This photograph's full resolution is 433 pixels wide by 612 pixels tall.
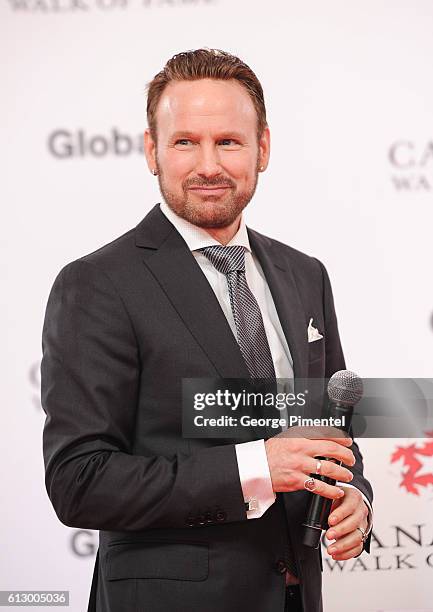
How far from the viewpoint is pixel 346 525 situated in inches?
49.9

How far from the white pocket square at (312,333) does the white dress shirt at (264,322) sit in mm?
70

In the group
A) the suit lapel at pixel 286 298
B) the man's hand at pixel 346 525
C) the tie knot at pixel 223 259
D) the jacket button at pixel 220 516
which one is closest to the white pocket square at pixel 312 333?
the suit lapel at pixel 286 298

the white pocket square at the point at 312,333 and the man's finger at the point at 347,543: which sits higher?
the white pocket square at the point at 312,333

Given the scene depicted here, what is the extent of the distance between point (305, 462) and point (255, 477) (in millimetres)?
72

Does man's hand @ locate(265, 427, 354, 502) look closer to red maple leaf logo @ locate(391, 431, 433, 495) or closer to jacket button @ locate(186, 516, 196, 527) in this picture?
jacket button @ locate(186, 516, 196, 527)

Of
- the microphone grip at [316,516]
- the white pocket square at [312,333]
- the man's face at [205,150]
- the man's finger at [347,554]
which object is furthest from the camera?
the white pocket square at [312,333]

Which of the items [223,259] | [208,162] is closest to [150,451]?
[223,259]

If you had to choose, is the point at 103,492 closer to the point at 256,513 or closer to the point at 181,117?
the point at 256,513

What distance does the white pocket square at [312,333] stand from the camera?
58.4 inches

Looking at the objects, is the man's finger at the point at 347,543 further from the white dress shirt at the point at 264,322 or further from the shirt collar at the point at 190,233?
the shirt collar at the point at 190,233

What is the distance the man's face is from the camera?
4.53 ft

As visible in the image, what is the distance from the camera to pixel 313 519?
1.18 metres

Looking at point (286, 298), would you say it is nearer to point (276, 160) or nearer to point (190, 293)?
point (190, 293)

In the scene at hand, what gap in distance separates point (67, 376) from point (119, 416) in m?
0.09
